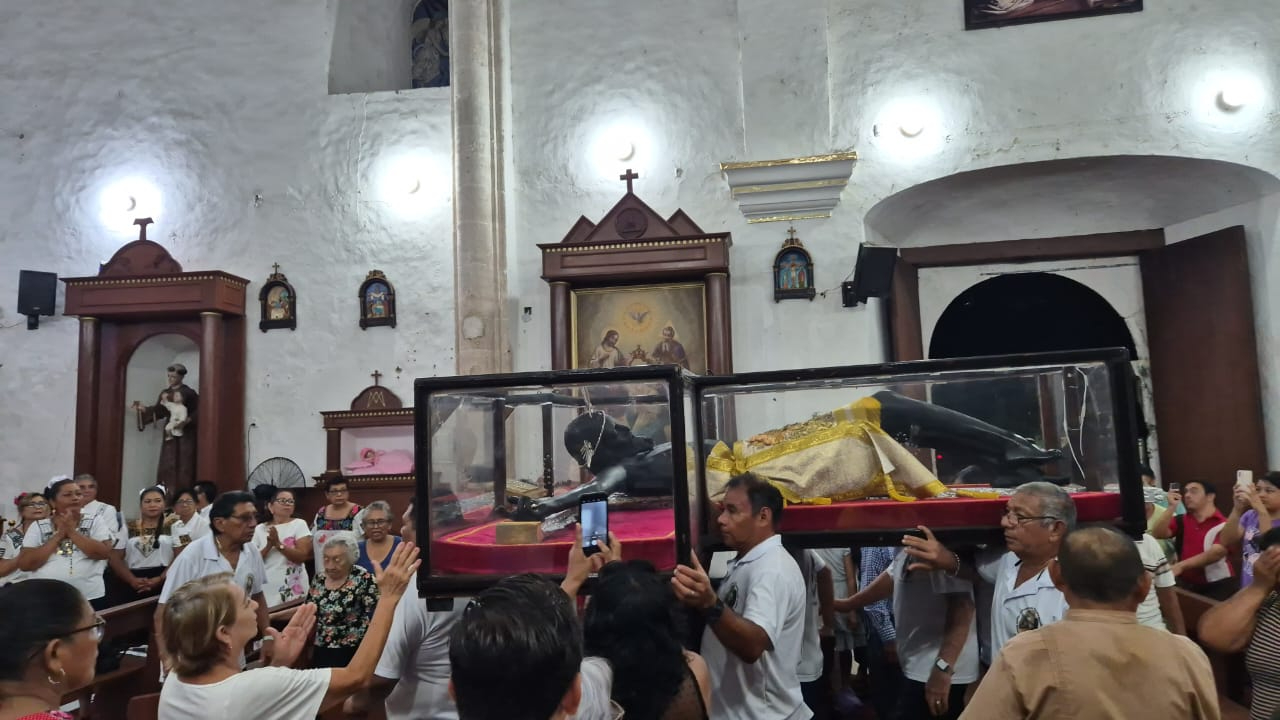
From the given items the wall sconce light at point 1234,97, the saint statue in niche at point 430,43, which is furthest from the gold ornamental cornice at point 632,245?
the wall sconce light at point 1234,97

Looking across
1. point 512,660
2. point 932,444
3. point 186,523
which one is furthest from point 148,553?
point 512,660

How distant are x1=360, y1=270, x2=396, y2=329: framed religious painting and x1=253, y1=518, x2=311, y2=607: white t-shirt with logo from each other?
324 cm

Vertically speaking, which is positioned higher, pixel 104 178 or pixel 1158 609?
pixel 104 178

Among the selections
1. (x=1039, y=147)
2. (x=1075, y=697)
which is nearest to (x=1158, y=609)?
(x=1075, y=697)

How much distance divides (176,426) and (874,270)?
6795 mm

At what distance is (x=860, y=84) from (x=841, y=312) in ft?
6.88

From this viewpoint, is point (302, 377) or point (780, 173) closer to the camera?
point (780, 173)

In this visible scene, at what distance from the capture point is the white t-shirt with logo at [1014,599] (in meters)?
2.80

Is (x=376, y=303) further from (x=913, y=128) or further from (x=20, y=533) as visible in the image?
(x=913, y=128)

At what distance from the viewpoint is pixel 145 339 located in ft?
30.5

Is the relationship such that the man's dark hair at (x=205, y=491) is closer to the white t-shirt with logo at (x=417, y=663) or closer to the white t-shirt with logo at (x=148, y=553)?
the white t-shirt with logo at (x=148, y=553)

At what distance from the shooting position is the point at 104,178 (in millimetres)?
9516

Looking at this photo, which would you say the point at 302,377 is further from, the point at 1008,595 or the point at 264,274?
the point at 1008,595

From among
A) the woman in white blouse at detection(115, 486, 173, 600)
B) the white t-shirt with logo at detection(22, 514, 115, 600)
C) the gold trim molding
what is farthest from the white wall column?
the white t-shirt with logo at detection(22, 514, 115, 600)
